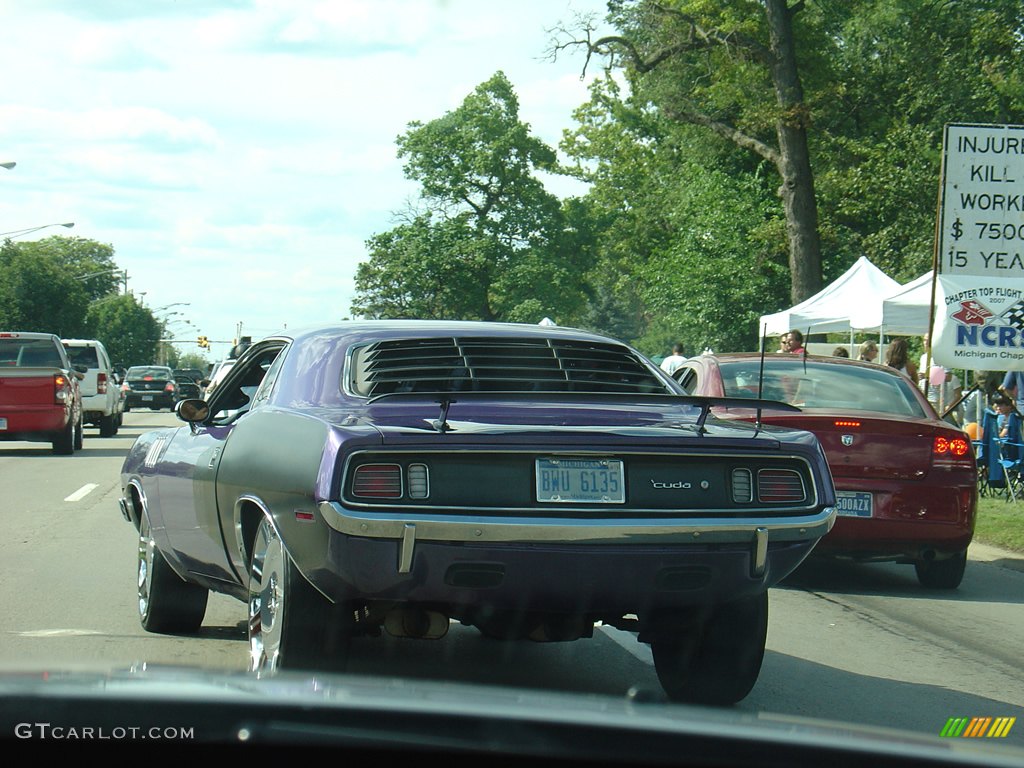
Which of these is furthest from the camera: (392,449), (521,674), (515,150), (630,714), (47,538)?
(515,150)

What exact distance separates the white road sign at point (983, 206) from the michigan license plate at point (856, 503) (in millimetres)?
4860

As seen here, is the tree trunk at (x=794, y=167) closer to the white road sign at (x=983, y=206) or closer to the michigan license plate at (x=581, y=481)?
the white road sign at (x=983, y=206)

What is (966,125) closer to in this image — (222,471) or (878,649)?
(878,649)

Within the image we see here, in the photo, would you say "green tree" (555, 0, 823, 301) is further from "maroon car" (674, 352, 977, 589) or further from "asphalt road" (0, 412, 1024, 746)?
"maroon car" (674, 352, 977, 589)

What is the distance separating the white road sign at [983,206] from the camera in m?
13.2

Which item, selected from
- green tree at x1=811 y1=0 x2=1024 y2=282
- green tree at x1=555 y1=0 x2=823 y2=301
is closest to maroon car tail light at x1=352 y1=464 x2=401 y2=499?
green tree at x1=555 y1=0 x2=823 y2=301

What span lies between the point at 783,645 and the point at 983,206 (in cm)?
739

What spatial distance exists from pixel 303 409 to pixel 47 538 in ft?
21.7

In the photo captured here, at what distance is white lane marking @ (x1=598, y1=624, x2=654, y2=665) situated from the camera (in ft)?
22.1

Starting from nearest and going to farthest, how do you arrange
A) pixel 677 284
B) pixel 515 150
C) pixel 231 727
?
pixel 231 727 < pixel 677 284 < pixel 515 150

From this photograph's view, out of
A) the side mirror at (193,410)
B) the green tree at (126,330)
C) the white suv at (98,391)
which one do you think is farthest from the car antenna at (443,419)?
the green tree at (126,330)

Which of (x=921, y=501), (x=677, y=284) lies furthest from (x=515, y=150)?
(x=921, y=501)

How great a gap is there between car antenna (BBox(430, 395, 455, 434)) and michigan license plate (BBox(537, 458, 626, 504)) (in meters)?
0.35

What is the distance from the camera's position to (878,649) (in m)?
7.17
